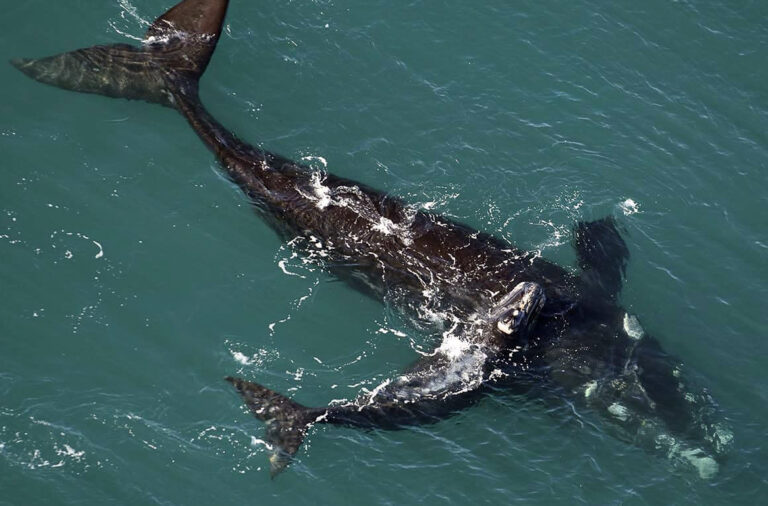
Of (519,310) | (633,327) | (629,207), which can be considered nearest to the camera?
(519,310)

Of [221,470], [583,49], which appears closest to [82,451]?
[221,470]

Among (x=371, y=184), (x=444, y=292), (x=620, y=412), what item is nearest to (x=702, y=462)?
(x=620, y=412)

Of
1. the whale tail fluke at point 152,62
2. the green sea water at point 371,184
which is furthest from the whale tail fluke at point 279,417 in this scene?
the whale tail fluke at point 152,62

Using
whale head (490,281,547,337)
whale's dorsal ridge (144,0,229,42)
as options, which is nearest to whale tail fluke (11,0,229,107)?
whale's dorsal ridge (144,0,229,42)

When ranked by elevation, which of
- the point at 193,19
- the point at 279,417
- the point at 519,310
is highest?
the point at 193,19

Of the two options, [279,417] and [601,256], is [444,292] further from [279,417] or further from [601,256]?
[279,417]

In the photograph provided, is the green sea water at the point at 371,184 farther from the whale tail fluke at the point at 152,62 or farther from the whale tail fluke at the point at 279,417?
the whale tail fluke at the point at 152,62

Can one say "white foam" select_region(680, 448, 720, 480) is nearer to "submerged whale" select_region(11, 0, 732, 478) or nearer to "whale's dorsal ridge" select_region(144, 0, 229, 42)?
"submerged whale" select_region(11, 0, 732, 478)
